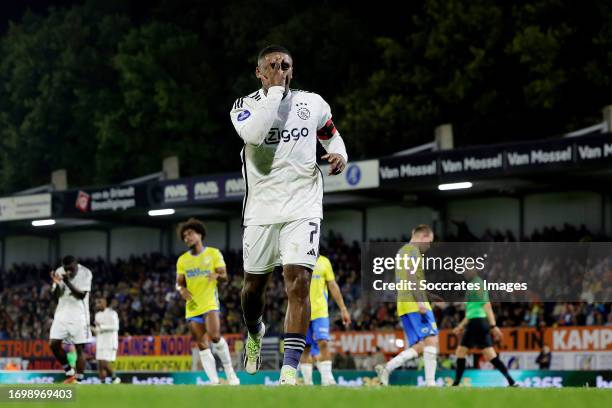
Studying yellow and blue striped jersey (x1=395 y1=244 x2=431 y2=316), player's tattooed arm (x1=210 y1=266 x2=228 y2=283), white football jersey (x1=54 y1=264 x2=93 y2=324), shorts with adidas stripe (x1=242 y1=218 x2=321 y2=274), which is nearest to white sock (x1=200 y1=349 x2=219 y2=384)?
player's tattooed arm (x1=210 y1=266 x2=228 y2=283)

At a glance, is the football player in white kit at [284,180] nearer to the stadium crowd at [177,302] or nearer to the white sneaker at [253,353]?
the white sneaker at [253,353]

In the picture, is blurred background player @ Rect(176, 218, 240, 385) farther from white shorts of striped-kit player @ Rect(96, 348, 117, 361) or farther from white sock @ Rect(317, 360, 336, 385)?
white shorts of striped-kit player @ Rect(96, 348, 117, 361)

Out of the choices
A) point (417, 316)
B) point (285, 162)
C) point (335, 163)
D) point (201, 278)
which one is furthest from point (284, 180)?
point (201, 278)

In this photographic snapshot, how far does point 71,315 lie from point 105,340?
198 inches

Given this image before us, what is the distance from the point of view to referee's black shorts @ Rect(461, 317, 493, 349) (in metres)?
18.2

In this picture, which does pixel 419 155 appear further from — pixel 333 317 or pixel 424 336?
pixel 424 336

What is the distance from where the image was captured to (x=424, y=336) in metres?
16.2

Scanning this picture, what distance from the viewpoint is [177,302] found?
37906 millimetres

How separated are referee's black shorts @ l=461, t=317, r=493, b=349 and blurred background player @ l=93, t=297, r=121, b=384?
9250mm

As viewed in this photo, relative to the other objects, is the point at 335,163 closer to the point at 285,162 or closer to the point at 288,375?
the point at 285,162

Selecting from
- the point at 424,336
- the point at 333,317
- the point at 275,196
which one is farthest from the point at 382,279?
the point at 275,196

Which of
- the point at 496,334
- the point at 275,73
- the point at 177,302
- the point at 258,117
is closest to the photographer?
the point at 258,117

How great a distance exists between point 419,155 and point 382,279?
3428 millimetres

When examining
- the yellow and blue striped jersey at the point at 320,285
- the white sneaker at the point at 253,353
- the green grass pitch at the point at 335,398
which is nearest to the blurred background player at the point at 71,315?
the yellow and blue striped jersey at the point at 320,285
